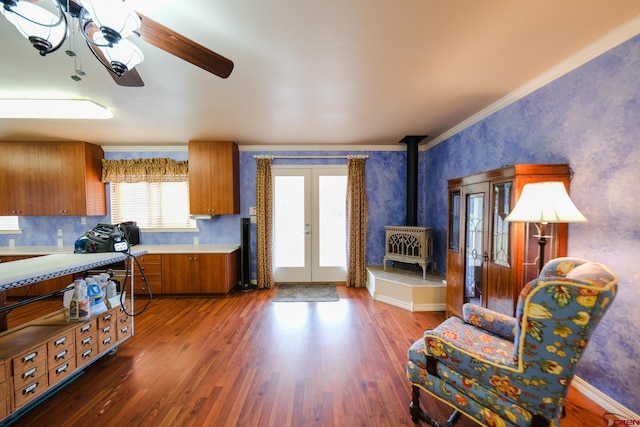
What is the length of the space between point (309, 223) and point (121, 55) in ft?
10.2

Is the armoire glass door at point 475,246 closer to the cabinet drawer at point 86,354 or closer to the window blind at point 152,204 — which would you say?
the cabinet drawer at point 86,354

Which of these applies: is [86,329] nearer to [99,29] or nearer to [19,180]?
[99,29]

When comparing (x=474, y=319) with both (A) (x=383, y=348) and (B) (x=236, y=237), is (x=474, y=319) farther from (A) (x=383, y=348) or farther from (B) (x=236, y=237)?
(B) (x=236, y=237)

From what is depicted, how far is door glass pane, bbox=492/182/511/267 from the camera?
6.24 feet

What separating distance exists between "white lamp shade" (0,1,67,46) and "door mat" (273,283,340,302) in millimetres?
3175

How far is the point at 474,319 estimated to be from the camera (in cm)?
164

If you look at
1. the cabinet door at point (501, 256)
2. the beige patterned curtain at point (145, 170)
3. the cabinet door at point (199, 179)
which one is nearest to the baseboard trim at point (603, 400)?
the cabinet door at point (501, 256)

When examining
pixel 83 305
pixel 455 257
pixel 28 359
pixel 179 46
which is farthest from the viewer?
pixel 455 257

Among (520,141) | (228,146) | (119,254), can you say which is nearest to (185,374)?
(119,254)

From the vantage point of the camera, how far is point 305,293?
3.63 metres

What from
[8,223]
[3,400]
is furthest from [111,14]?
[8,223]

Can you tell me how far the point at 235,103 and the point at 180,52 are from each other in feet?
4.10

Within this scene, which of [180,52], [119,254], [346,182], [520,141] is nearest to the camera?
[180,52]

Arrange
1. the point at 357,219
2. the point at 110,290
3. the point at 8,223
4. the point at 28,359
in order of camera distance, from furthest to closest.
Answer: the point at 357,219 < the point at 8,223 < the point at 110,290 < the point at 28,359
